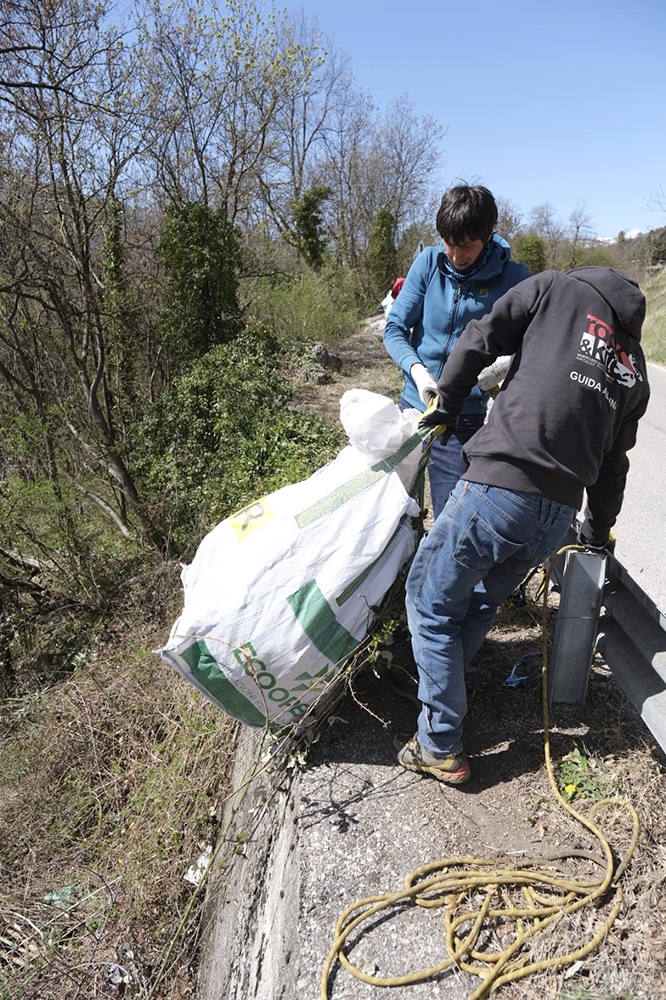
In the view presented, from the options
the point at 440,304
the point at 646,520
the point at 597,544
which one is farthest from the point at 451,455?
the point at 646,520

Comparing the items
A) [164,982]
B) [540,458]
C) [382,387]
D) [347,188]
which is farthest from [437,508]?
[347,188]

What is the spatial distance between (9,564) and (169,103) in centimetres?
877

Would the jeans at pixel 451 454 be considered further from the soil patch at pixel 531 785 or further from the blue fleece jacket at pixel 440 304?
the soil patch at pixel 531 785

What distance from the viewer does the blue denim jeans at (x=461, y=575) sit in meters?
2.18

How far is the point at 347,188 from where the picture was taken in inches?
1142

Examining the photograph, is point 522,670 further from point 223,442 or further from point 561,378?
point 223,442

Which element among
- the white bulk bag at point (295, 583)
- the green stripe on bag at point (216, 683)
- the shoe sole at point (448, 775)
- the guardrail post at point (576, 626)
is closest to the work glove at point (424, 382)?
the white bulk bag at point (295, 583)

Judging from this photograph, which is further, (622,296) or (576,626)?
(576,626)

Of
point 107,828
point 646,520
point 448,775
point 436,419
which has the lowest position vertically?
point 646,520

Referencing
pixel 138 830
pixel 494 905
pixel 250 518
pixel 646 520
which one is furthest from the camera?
pixel 646 520

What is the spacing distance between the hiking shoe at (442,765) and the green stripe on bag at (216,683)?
2.01 ft

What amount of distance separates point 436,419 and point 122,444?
247 inches

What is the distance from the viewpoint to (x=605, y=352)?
2078mm

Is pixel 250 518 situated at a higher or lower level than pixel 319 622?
higher
